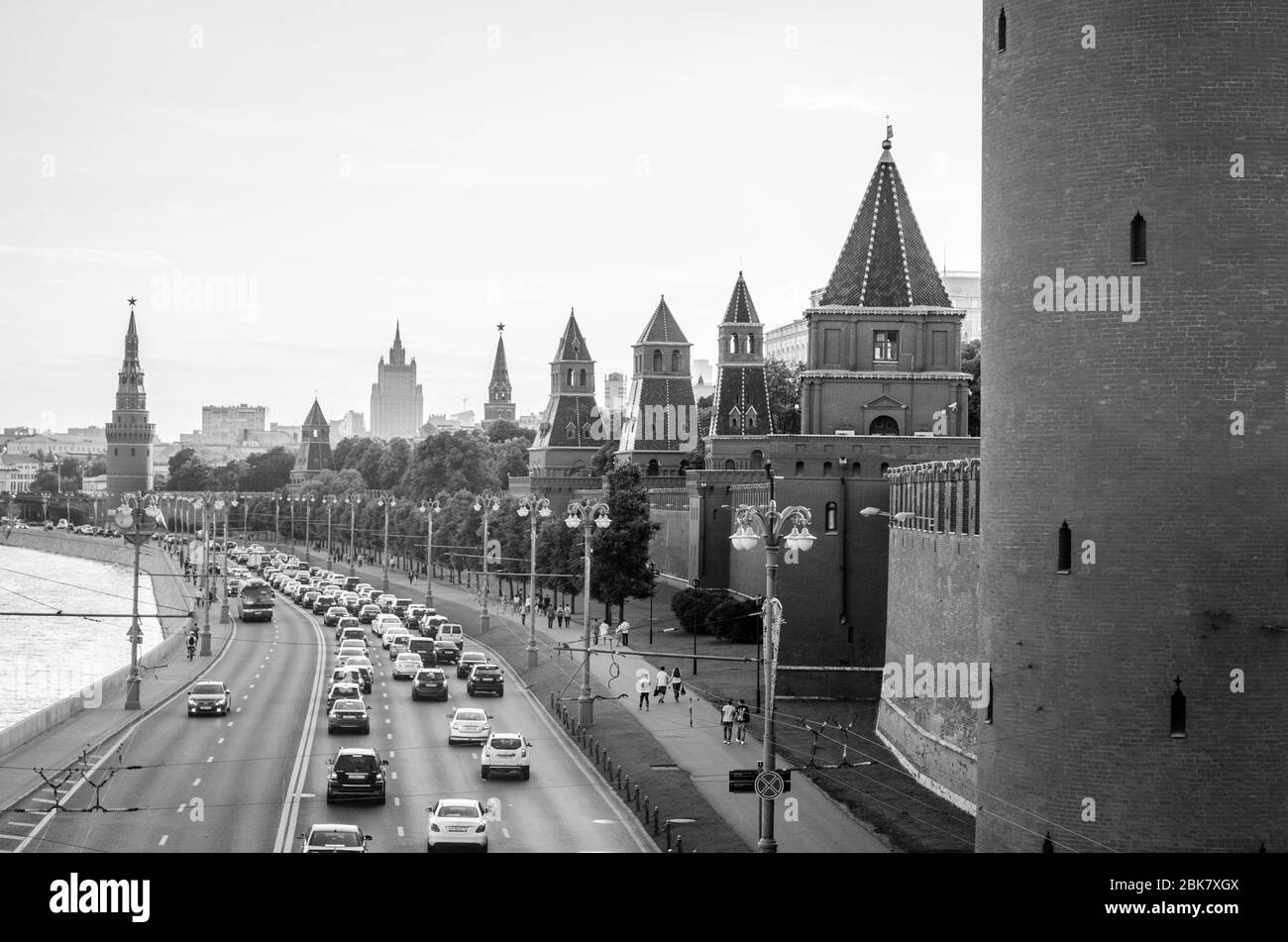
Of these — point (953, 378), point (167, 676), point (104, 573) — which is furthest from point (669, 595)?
point (104, 573)

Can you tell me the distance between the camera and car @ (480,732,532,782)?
4088cm

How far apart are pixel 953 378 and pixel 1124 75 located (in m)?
48.0

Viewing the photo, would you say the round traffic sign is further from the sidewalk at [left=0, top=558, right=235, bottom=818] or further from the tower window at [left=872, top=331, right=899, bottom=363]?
the tower window at [left=872, top=331, right=899, bottom=363]

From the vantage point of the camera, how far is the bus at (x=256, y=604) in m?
93.3

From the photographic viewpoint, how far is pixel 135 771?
4056 centimetres

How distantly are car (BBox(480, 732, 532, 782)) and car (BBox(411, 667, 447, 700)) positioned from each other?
15.7 m

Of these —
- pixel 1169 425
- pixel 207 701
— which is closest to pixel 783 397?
pixel 207 701

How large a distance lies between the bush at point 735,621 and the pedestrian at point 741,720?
21.3m

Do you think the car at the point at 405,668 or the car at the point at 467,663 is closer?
the car at the point at 405,668

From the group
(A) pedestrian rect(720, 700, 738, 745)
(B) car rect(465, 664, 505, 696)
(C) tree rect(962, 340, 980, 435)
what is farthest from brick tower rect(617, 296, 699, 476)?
(A) pedestrian rect(720, 700, 738, 745)

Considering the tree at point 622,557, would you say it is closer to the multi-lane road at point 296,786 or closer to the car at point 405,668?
the car at point 405,668

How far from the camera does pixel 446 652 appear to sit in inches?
2721

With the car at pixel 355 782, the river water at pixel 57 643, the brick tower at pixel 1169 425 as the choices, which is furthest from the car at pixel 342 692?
the brick tower at pixel 1169 425

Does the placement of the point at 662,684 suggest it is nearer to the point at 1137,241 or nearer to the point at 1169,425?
the point at 1169,425
